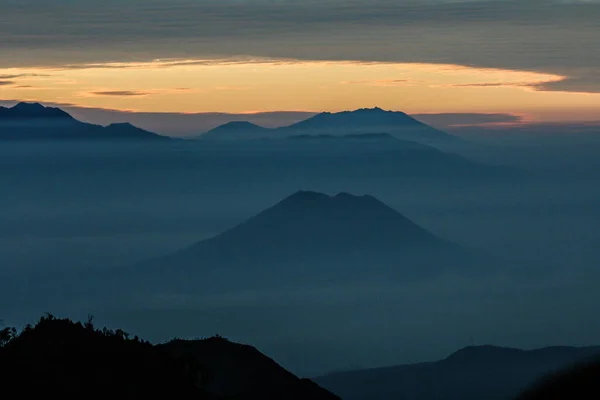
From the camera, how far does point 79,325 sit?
29.0 meters

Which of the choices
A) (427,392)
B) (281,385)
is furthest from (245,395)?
(427,392)

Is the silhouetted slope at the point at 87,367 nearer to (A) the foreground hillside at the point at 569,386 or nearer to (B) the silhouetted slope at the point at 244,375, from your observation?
(B) the silhouetted slope at the point at 244,375

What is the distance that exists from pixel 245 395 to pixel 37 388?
1564 cm

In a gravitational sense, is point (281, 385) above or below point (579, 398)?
below

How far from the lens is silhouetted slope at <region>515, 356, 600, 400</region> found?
6.55m

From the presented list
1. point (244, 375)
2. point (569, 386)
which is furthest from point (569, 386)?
point (244, 375)

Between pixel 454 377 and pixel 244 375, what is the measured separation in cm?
8393

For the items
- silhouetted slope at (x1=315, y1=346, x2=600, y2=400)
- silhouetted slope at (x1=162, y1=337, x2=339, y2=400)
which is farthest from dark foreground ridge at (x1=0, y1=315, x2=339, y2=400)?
silhouetted slope at (x1=315, y1=346, x2=600, y2=400)

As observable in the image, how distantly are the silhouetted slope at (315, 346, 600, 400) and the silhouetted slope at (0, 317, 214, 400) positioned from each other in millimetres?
72418

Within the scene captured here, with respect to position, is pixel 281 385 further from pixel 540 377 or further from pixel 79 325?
pixel 540 377

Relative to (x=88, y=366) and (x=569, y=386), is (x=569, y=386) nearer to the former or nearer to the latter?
(x=569, y=386)

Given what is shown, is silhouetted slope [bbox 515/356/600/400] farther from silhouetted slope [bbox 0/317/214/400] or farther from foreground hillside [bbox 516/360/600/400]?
silhouetted slope [bbox 0/317/214/400]

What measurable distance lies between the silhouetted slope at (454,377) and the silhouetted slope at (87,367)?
72.4 metres

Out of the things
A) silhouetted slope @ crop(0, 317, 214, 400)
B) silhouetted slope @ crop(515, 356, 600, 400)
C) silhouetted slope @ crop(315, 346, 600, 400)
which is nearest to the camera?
silhouetted slope @ crop(515, 356, 600, 400)
